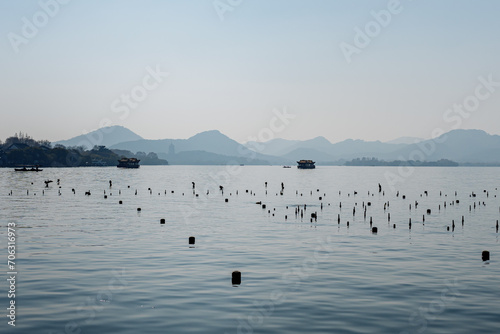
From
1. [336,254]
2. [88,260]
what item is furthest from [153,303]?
[336,254]

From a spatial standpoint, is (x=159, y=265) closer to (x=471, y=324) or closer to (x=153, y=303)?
(x=153, y=303)

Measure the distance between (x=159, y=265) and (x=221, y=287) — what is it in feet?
24.5

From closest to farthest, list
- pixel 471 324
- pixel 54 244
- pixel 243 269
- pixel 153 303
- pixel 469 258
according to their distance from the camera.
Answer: pixel 471 324 < pixel 153 303 < pixel 243 269 < pixel 469 258 < pixel 54 244

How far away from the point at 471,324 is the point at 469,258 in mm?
18177

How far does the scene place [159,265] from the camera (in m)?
33.1

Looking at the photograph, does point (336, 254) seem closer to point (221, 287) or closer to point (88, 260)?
point (221, 287)

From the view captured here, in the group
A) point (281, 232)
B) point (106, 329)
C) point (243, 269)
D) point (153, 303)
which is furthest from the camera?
point (281, 232)

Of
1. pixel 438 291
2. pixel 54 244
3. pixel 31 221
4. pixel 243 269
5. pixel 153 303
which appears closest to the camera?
pixel 153 303

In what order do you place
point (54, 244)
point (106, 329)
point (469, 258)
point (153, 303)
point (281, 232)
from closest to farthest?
point (106, 329) < point (153, 303) < point (469, 258) < point (54, 244) < point (281, 232)

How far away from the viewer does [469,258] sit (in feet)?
125

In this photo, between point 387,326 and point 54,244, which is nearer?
point 387,326

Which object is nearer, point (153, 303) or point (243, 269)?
point (153, 303)

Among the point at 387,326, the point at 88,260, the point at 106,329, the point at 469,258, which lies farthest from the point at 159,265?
the point at 469,258

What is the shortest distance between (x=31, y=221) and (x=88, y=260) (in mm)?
28379
